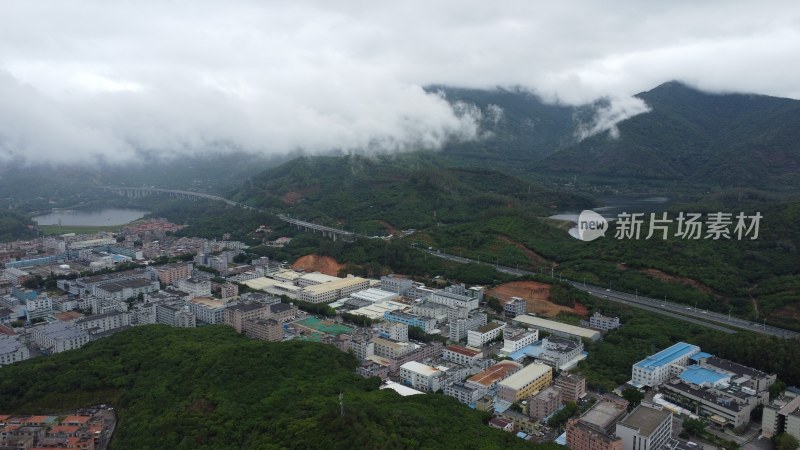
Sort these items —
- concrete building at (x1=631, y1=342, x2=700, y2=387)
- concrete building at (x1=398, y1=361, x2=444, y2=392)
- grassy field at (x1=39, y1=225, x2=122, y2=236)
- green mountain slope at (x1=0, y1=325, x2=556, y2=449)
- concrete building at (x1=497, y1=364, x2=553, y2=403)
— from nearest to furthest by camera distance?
green mountain slope at (x1=0, y1=325, x2=556, y2=449)
concrete building at (x1=497, y1=364, x2=553, y2=403)
concrete building at (x1=631, y1=342, x2=700, y2=387)
concrete building at (x1=398, y1=361, x2=444, y2=392)
grassy field at (x1=39, y1=225, x2=122, y2=236)

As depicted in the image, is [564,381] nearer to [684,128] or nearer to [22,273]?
[22,273]

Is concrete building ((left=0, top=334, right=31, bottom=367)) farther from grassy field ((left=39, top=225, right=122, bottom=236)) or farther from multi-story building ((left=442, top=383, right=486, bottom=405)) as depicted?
grassy field ((left=39, top=225, right=122, bottom=236))

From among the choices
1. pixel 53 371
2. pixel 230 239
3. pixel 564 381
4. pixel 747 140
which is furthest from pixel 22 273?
pixel 747 140

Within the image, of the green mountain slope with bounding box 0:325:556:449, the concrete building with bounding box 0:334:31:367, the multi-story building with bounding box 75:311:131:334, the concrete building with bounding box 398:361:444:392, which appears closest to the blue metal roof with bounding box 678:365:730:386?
the green mountain slope with bounding box 0:325:556:449

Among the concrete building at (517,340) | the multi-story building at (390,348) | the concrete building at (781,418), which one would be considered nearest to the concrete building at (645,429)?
the concrete building at (781,418)

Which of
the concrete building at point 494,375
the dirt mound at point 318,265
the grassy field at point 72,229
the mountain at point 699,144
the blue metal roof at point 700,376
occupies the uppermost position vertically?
the mountain at point 699,144

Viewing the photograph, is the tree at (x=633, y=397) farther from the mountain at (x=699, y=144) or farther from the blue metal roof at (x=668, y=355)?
the mountain at (x=699, y=144)
